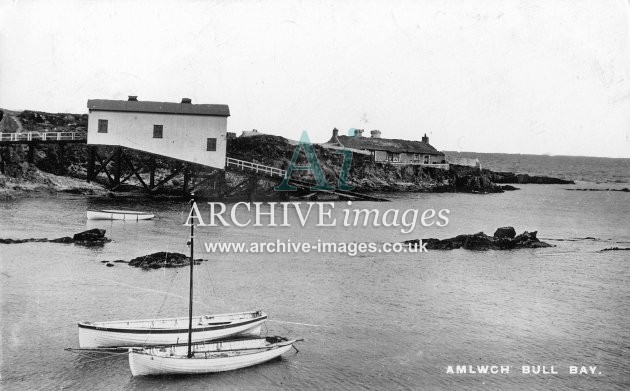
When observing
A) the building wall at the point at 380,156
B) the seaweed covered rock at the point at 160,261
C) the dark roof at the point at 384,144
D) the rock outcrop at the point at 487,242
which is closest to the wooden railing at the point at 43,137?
the seaweed covered rock at the point at 160,261

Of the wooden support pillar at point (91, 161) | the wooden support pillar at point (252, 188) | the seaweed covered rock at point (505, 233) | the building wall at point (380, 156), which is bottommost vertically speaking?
the seaweed covered rock at point (505, 233)

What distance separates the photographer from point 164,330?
2047 centimetres

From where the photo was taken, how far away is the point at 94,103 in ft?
148

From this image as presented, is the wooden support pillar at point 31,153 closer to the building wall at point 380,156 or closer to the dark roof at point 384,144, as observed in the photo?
the dark roof at point 384,144

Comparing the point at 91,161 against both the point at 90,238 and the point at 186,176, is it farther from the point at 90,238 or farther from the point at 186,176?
the point at 90,238

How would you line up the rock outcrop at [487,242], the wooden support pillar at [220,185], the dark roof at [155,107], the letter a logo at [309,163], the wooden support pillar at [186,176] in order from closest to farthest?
the rock outcrop at [487,242] → the dark roof at [155,107] → the wooden support pillar at [186,176] → the wooden support pillar at [220,185] → the letter a logo at [309,163]

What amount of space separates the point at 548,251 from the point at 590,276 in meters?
6.36

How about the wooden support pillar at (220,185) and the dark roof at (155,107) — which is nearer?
the dark roof at (155,107)

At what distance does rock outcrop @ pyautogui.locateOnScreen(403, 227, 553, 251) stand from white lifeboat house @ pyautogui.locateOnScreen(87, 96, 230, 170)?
17.5 metres

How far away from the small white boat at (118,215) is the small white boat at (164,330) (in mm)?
19985

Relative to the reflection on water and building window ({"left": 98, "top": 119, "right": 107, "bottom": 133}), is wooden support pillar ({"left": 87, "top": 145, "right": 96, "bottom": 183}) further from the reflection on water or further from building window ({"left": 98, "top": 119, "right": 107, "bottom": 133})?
the reflection on water

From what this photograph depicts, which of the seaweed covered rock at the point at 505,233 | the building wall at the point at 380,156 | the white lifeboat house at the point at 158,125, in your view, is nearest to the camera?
the seaweed covered rock at the point at 505,233

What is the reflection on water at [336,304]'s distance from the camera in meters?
19.3

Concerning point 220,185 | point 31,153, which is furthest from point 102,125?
point 220,185
